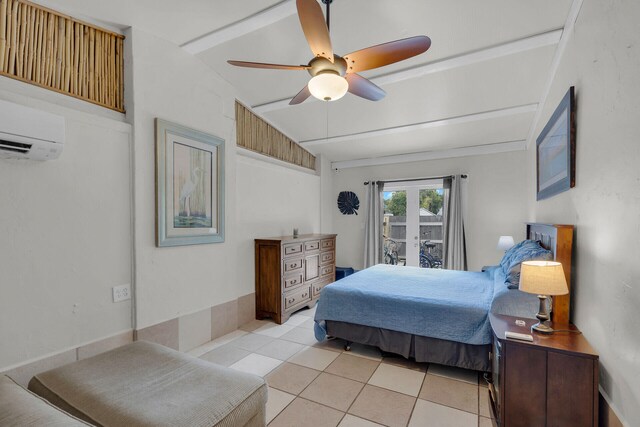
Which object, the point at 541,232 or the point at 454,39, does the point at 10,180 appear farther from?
the point at 541,232

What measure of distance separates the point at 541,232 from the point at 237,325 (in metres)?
3.34

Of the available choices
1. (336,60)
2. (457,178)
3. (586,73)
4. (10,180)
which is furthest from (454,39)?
(10,180)

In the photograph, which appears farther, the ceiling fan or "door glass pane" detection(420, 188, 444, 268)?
"door glass pane" detection(420, 188, 444, 268)

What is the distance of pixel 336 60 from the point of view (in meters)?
1.94

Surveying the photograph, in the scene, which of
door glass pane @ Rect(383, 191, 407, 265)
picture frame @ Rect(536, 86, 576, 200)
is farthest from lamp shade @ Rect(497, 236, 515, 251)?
door glass pane @ Rect(383, 191, 407, 265)

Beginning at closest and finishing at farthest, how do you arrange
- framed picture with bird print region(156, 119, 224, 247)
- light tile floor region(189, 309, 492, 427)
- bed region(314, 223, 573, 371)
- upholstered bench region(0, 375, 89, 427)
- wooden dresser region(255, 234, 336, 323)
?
upholstered bench region(0, 375, 89, 427), light tile floor region(189, 309, 492, 427), bed region(314, 223, 573, 371), framed picture with bird print region(156, 119, 224, 247), wooden dresser region(255, 234, 336, 323)

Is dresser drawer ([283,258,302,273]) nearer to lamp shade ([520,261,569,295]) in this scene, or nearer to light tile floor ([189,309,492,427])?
light tile floor ([189,309,492,427])

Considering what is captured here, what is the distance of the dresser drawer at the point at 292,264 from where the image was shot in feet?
13.0

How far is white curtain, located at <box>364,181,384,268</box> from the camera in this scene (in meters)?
5.94

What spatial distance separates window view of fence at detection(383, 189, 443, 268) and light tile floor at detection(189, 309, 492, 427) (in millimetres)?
3049

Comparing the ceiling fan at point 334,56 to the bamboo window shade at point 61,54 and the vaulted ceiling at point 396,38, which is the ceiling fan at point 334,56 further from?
the bamboo window shade at point 61,54

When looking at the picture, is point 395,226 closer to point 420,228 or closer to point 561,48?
point 420,228

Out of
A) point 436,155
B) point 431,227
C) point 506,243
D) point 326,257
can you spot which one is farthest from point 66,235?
point 431,227

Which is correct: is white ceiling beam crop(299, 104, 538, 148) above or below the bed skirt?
above
